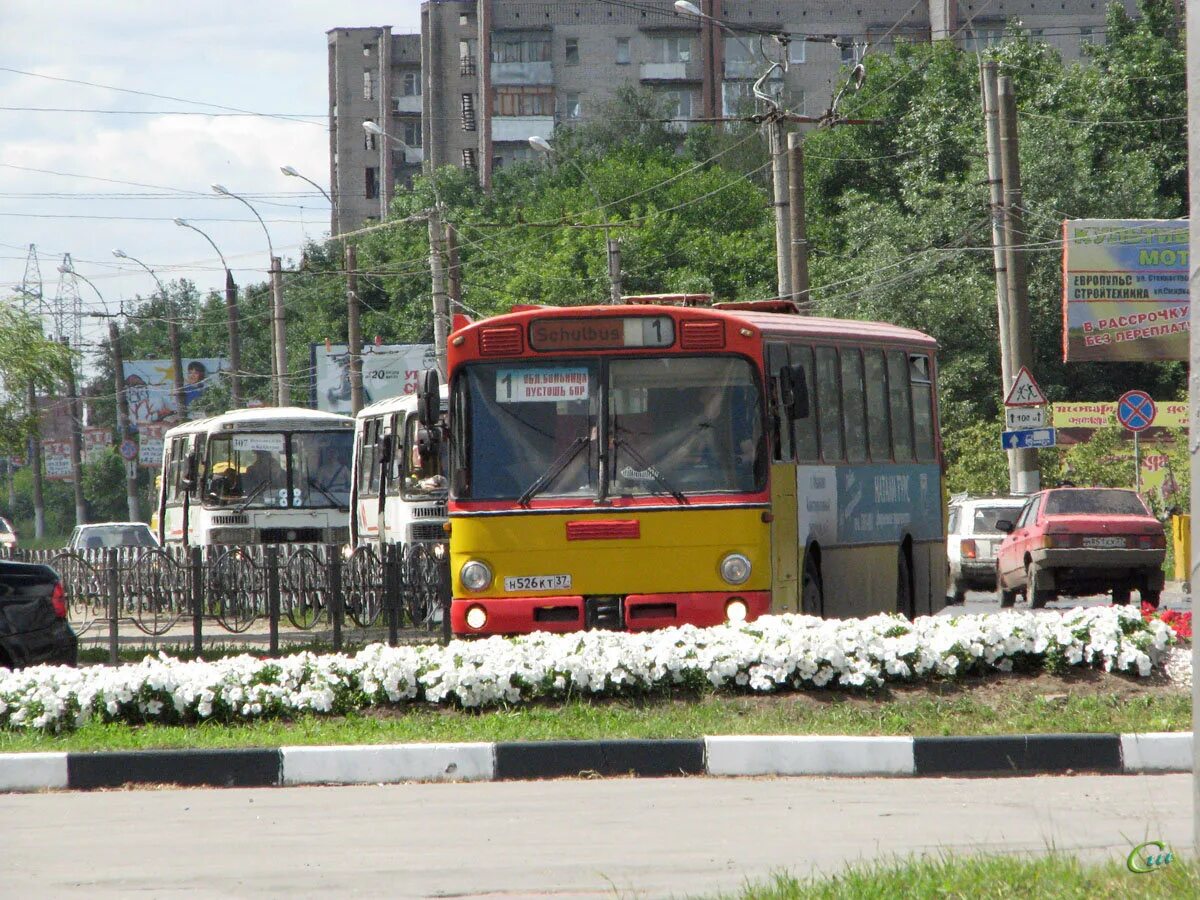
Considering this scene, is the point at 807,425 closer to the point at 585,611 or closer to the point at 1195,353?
the point at 585,611

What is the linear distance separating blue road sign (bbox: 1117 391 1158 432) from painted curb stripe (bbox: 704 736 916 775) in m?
19.7

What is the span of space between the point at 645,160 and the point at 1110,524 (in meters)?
59.7

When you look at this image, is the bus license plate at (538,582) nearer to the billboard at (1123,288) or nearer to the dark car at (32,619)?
the dark car at (32,619)

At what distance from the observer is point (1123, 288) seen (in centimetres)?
3834

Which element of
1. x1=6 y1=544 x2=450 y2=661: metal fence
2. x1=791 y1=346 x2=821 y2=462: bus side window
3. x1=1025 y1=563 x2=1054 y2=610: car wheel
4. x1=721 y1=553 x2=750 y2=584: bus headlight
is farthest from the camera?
x1=1025 y1=563 x2=1054 y2=610: car wheel

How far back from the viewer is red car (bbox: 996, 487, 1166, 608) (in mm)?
22938

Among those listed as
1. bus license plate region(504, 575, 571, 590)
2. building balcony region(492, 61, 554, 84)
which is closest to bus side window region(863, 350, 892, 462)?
bus license plate region(504, 575, 571, 590)

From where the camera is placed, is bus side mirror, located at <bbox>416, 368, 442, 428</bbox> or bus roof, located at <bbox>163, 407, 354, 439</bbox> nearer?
bus side mirror, located at <bbox>416, 368, 442, 428</bbox>

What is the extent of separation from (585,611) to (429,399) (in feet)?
5.99

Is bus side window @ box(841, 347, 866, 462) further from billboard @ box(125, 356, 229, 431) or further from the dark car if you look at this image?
billboard @ box(125, 356, 229, 431)

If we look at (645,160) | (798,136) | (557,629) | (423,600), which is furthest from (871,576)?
(645,160)

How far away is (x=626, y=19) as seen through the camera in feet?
319

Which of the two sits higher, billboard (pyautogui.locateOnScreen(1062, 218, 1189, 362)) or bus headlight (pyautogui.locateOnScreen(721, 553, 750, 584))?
billboard (pyautogui.locateOnScreen(1062, 218, 1189, 362))

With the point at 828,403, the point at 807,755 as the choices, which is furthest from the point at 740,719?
the point at 828,403
